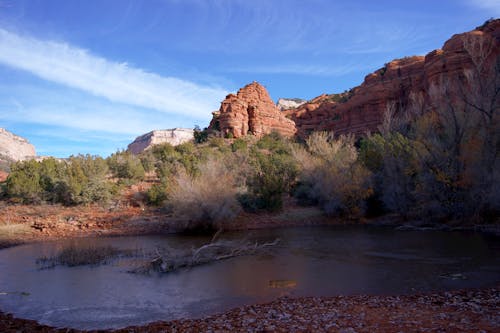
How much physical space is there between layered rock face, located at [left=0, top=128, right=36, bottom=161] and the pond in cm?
7959

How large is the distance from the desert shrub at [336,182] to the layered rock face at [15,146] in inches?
2921

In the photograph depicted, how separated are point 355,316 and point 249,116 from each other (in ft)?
174

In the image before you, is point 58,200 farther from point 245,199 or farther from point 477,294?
point 477,294

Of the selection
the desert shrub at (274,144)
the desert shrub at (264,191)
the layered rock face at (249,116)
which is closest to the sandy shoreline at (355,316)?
the desert shrub at (264,191)

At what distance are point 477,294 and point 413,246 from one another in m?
7.39

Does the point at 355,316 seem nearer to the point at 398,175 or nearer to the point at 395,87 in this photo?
the point at 398,175

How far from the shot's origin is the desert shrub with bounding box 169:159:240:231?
21219mm

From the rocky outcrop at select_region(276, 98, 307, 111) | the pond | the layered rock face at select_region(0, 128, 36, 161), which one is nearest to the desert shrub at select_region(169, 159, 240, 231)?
the pond

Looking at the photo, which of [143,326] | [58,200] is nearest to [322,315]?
[143,326]

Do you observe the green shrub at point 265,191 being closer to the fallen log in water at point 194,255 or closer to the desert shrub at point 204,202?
the desert shrub at point 204,202

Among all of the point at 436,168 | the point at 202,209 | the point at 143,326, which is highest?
the point at 436,168

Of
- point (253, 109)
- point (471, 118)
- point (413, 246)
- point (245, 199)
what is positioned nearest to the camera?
point (413, 246)

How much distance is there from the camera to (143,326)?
22.2 feet

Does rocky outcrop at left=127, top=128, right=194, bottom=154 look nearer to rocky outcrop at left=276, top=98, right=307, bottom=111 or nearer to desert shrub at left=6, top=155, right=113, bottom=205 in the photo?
rocky outcrop at left=276, top=98, right=307, bottom=111
